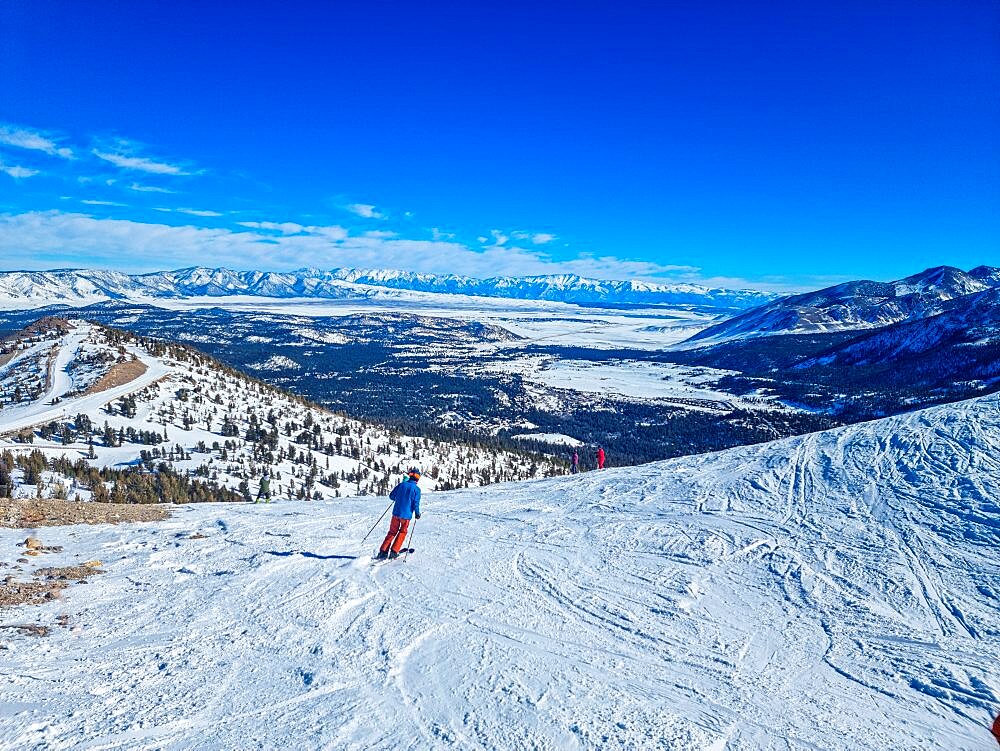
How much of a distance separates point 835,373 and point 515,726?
18420 cm

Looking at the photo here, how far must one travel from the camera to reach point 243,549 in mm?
11898

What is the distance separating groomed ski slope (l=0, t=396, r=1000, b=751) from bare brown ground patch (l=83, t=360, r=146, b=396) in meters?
48.4

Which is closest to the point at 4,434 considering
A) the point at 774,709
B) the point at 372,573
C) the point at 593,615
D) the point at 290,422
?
the point at 290,422

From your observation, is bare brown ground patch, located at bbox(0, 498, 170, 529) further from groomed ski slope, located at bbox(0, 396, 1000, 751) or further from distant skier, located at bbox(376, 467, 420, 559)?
distant skier, located at bbox(376, 467, 420, 559)

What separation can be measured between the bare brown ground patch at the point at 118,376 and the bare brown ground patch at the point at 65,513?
147 feet

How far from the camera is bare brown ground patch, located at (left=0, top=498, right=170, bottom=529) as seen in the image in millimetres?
13055

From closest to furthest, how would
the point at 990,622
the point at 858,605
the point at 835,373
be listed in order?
the point at 990,622
the point at 858,605
the point at 835,373

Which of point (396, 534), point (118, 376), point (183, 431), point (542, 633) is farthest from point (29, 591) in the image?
point (118, 376)

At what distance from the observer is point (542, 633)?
8.01 metres

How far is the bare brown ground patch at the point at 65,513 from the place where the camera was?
514 inches

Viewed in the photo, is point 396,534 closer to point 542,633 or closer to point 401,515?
point 401,515

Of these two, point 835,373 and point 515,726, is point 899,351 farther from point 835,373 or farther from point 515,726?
point 515,726

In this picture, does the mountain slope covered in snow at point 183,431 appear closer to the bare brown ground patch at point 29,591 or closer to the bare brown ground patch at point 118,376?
the bare brown ground patch at point 118,376

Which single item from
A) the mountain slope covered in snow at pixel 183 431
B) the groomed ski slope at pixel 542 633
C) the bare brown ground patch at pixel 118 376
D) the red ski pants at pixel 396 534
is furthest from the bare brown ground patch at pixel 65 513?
the bare brown ground patch at pixel 118 376
